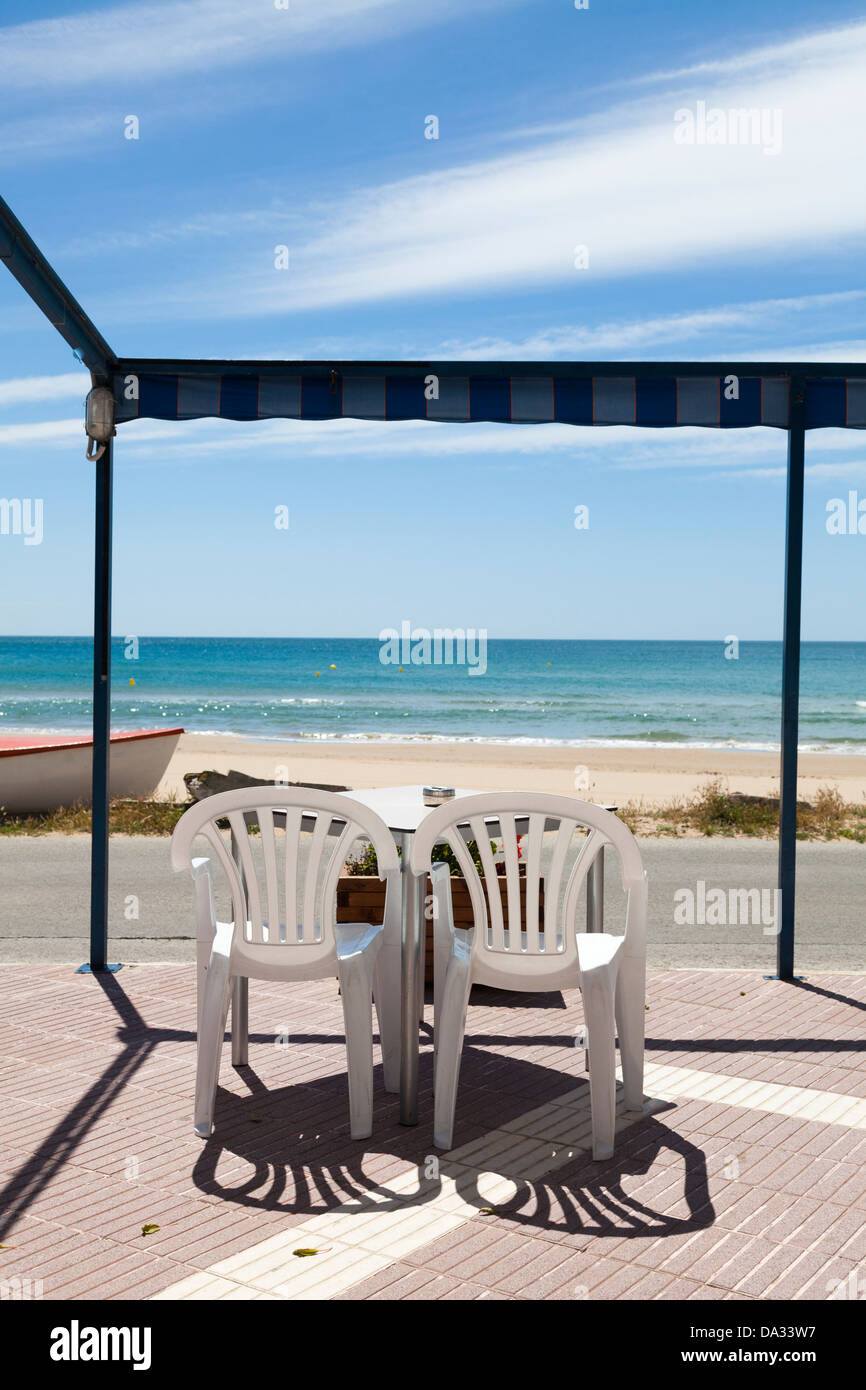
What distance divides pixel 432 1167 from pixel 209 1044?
2.37 ft

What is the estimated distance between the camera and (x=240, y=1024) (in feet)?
12.7

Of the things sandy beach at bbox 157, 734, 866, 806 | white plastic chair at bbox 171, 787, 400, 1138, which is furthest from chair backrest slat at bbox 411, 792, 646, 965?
sandy beach at bbox 157, 734, 866, 806

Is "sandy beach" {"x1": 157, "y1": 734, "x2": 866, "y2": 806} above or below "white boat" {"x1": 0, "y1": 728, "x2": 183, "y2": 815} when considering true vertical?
below

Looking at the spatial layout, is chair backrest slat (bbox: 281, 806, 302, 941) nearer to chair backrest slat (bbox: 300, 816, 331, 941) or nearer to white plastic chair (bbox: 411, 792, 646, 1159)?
chair backrest slat (bbox: 300, 816, 331, 941)

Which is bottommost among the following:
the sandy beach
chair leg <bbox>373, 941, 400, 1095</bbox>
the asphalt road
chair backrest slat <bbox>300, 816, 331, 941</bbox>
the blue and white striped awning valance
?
the sandy beach

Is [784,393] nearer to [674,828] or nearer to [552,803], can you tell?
[552,803]

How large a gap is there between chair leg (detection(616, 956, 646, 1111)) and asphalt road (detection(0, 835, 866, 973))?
188cm

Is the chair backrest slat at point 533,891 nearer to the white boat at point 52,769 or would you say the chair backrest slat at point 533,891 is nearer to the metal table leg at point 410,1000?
the metal table leg at point 410,1000

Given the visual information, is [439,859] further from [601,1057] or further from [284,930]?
[601,1057]

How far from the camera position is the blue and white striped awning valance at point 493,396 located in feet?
16.3

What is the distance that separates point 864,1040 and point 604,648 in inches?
1797

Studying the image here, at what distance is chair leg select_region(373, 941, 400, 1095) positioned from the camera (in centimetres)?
374

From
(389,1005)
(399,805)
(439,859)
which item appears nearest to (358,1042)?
(389,1005)

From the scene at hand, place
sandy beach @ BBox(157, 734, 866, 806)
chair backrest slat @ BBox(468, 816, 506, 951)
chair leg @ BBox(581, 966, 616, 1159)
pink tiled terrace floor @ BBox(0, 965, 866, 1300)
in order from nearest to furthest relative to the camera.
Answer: pink tiled terrace floor @ BBox(0, 965, 866, 1300), chair leg @ BBox(581, 966, 616, 1159), chair backrest slat @ BBox(468, 816, 506, 951), sandy beach @ BBox(157, 734, 866, 806)
